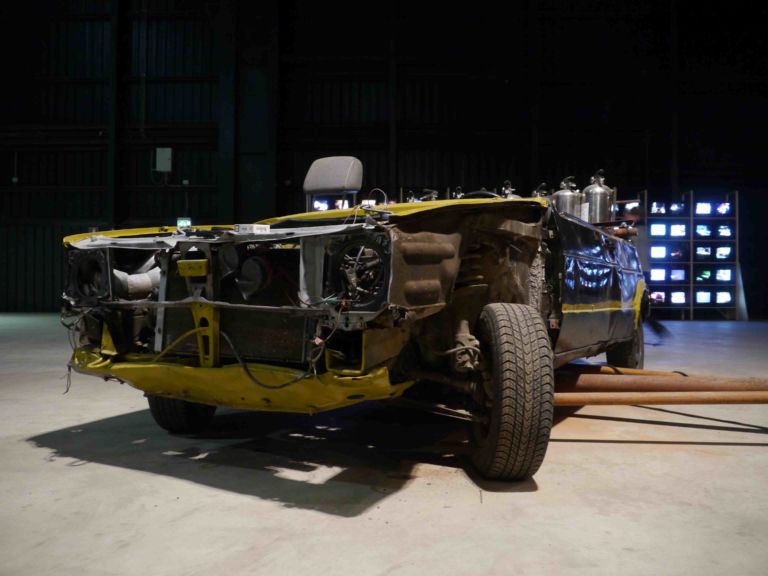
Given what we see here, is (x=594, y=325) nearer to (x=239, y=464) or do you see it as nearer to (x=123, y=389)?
(x=239, y=464)

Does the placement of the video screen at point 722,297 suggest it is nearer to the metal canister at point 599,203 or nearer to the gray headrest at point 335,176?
the metal canister at point 599,203

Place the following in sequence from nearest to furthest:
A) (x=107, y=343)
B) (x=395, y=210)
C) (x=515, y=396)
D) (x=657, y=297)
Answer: (x=395, y=210), (x=515, y=396), (x=107, y=343), (x=657, y=297)

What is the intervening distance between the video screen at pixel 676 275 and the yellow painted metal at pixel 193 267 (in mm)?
13274

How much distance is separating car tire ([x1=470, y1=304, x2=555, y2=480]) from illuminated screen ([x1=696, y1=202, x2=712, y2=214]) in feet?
42.8

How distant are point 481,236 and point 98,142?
14432mm

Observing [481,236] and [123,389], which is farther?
[123,389]

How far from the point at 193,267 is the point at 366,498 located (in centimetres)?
133

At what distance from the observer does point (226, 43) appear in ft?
46.0

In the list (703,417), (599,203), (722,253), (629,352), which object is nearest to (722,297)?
(722,253)

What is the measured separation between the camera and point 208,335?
9.63 feet

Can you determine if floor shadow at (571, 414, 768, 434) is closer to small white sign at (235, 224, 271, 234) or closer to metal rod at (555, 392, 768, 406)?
metal rod at (555, 392, 768, 406)

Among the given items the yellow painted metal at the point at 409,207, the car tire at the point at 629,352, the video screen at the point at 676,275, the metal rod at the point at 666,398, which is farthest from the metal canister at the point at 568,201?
the video screen at the point at 676,275

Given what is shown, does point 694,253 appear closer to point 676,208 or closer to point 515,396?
point 676,208

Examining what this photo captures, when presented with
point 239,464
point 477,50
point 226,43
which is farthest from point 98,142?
point 239,464
